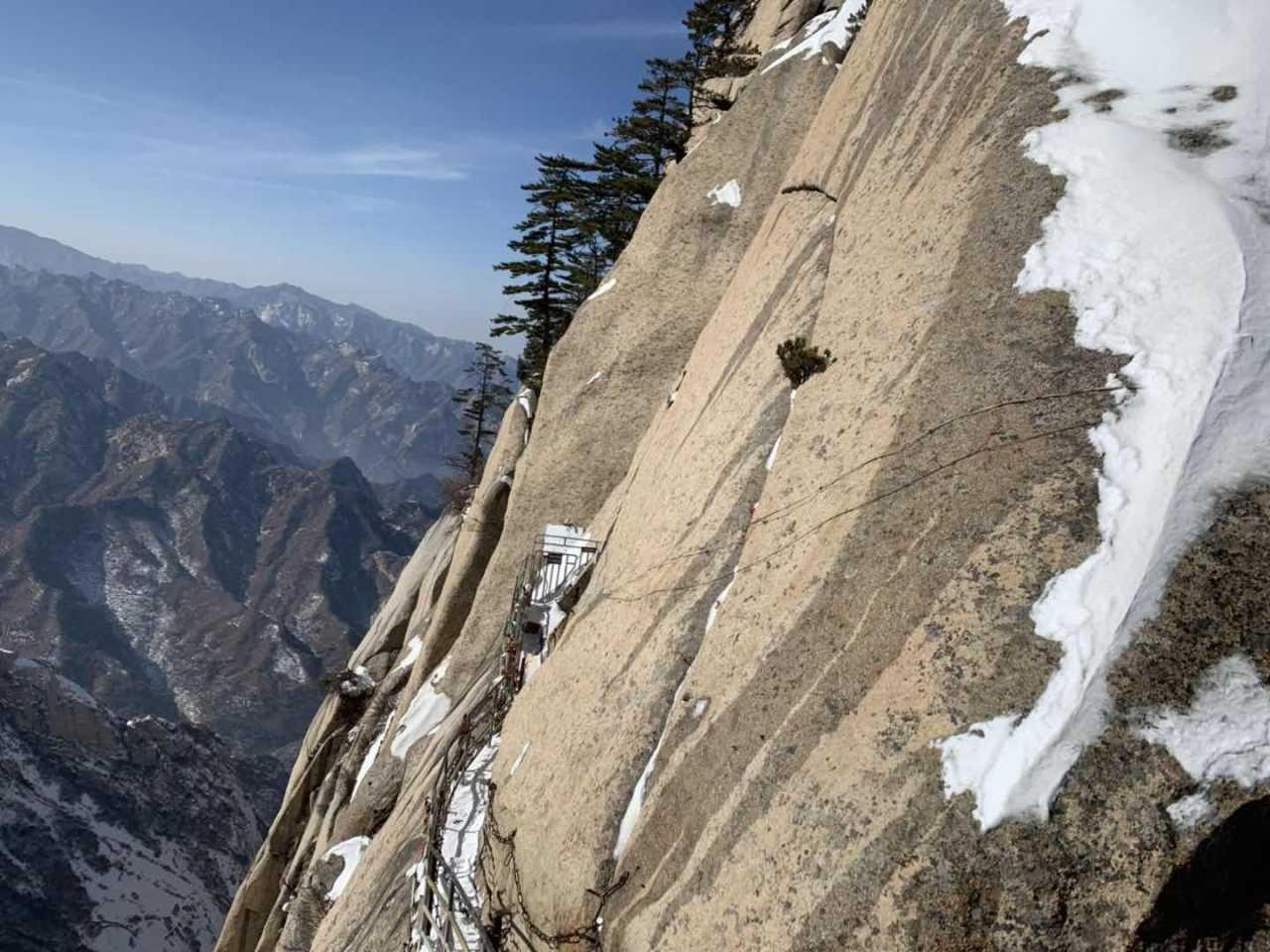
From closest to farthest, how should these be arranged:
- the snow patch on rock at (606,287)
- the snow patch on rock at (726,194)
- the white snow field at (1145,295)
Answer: the white snow field at (1145,295) < the snow patch on rock at (726,194) < the snow patch on rock at (606,287)

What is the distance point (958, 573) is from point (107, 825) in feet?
423

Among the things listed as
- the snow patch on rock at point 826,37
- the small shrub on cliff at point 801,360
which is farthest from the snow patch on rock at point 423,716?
the snow patch on rock at point 826,37

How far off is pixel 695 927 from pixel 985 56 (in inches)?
453

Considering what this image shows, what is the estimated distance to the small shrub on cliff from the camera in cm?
1041

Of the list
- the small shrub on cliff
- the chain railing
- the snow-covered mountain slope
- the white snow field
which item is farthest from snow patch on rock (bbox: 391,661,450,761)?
the snow-covered mountain slope

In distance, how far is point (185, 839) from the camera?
109m

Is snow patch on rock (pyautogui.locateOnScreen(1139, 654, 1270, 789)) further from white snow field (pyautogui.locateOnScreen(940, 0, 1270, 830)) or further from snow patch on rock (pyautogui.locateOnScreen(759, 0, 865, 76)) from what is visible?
snow patch on rock (pyautogui.locateOnScreen(759, 0, 865, 76))

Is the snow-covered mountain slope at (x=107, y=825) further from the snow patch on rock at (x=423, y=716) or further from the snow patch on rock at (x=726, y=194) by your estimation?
the snow patch on rock at (x=726, y=194)

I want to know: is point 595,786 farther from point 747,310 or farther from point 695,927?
point 747,310

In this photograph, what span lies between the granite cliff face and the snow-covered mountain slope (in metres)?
Result: 100

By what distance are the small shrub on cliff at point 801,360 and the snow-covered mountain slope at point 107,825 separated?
103 m

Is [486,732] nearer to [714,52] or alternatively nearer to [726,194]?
[726,194]

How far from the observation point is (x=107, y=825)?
100 m

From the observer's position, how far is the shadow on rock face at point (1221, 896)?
5145 millimetres
